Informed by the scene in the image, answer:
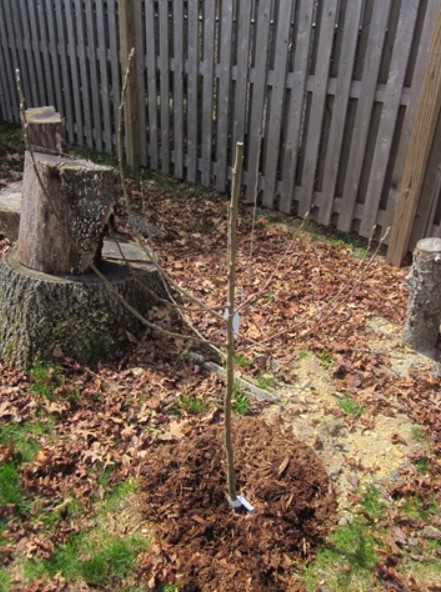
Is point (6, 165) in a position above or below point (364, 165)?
below

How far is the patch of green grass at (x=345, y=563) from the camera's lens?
2404 millimetres

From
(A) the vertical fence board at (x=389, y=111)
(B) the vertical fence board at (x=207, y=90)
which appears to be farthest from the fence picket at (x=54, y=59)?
(A) the vertical fence board at (x=389, y=111)

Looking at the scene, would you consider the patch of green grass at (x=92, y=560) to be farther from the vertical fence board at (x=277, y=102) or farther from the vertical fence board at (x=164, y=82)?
the vertical fence board at (x=164, y=82)

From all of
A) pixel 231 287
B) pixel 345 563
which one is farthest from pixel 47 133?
pixel 345 563

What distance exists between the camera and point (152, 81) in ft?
20.2

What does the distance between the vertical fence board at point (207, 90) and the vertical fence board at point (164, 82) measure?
53 centimetres

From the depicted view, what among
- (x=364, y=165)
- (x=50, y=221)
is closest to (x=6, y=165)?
(x=50, y=221)

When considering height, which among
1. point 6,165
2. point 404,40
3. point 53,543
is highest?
point 404,40

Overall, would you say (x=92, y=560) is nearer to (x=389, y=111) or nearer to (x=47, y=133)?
(x=47, y=133)

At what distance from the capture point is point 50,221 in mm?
3203

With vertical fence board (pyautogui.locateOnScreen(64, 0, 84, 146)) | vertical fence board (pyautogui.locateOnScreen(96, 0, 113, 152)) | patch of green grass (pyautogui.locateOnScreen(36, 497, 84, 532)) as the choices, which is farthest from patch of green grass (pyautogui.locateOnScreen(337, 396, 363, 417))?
vertical fence board (pyautogui.locateOnScreen(64, 0, 84, 146))

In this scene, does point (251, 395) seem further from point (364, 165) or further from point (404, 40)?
point (404, 40)

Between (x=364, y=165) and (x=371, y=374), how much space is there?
87.3 inches

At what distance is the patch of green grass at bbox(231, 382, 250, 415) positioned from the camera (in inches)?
129
